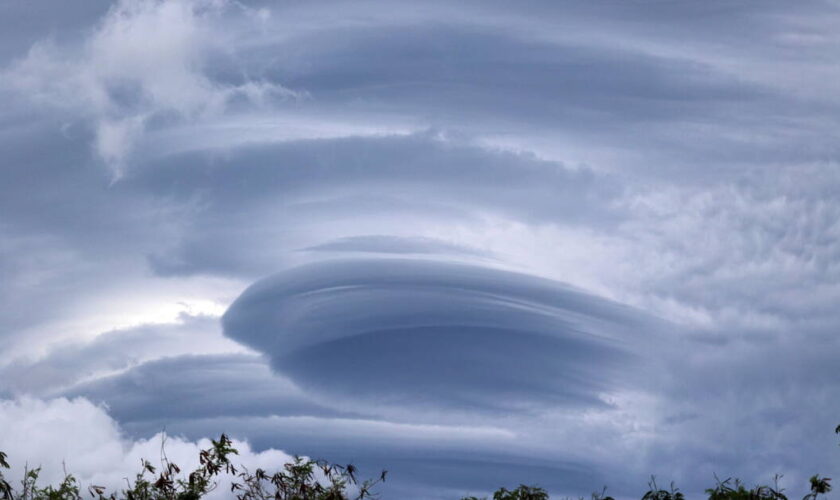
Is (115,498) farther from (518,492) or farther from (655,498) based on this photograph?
(655,498)

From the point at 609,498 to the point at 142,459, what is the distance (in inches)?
547

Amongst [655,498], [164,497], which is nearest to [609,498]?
[655,498]

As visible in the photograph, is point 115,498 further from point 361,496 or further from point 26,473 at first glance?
point 361,496

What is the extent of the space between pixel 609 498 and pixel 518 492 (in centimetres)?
274

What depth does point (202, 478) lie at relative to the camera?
28.7m

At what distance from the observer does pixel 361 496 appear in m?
29.0

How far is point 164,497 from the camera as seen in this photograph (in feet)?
94.0

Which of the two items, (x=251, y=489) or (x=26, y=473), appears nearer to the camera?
(x=26, y=473)

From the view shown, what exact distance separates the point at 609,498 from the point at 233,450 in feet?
37.3

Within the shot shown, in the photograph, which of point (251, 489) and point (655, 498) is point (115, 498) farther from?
point (655, 498)

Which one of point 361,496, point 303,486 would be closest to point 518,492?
point 361,496

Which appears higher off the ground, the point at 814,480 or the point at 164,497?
the point at 814,480

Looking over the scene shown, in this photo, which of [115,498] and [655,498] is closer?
[115,498]

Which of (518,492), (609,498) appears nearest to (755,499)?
(609,498)
